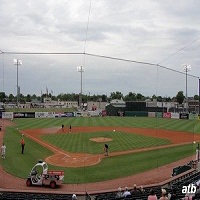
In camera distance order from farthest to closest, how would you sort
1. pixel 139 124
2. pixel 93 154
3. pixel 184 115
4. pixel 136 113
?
pixel 136 113 → pixel 184 115 → pixel 139 124 → pixel 93 154

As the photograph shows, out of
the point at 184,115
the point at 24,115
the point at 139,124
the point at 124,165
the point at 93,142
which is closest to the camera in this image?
the point at 124,165

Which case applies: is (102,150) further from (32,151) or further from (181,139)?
(181,139)

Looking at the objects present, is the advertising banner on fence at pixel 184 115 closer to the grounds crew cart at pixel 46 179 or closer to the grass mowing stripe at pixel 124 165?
the grass mowing stripe at pixel 124 165

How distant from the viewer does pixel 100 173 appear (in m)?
19.5

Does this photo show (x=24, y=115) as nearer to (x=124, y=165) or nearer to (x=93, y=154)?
(x=93, y=154)

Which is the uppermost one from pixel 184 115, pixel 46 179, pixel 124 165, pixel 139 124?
pixel 184 115

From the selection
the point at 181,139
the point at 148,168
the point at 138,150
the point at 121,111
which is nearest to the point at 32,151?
the point at 138,150

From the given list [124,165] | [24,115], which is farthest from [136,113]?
[124,165]

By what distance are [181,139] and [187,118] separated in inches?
980

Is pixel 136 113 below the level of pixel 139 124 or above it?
above

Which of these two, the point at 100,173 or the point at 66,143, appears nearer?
the point at 100,173

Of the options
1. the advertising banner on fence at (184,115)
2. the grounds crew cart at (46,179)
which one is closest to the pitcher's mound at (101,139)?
the grounds crew cart at (46,179)

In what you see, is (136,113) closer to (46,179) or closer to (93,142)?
(93,142)

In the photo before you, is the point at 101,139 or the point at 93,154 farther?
the point at 101,139
